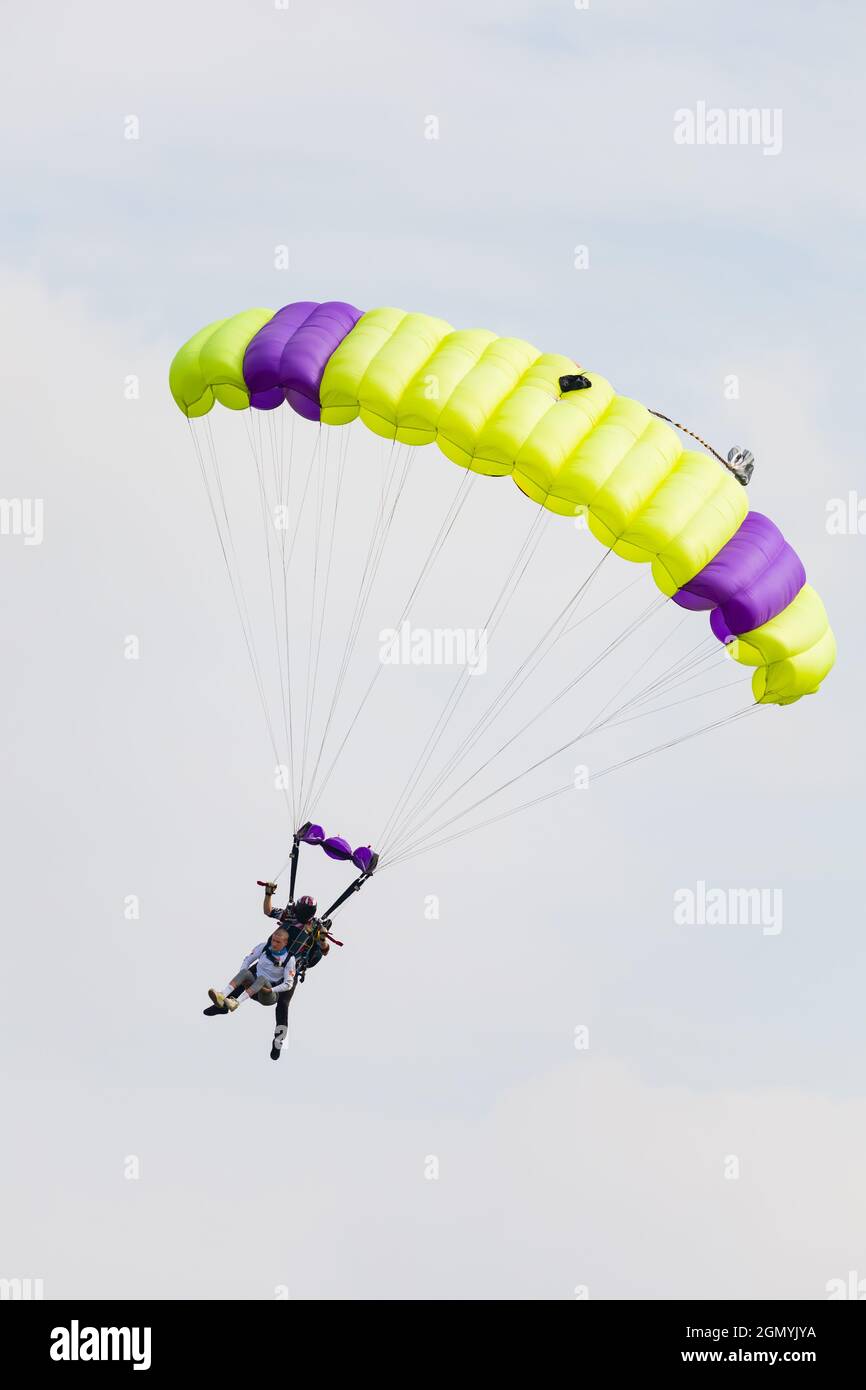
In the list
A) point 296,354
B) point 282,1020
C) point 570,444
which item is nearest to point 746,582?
point 570,444

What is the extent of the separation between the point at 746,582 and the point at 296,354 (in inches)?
238

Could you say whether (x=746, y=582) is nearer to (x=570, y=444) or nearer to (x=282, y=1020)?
(x=570, y=444)

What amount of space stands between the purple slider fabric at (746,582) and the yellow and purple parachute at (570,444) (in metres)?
0.02

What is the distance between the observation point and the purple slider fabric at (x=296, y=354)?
28.8 m

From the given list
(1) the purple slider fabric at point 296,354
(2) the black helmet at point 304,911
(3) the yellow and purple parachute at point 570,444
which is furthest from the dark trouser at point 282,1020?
(1) the purple slider fabric at point 296,354

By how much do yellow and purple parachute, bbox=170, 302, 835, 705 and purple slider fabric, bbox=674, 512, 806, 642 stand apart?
0.02 meters

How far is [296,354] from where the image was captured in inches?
1136

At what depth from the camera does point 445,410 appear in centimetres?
2805

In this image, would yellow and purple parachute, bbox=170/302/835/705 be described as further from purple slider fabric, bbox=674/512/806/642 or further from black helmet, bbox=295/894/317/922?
black helmet, bbox=295/894/317/922

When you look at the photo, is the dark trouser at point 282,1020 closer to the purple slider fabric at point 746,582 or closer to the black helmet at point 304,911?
the black helmet at point 304,911

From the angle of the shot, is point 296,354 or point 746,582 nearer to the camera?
point 746,582

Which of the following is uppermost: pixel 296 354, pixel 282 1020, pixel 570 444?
pixel 296 354

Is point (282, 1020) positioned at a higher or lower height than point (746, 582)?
lower
